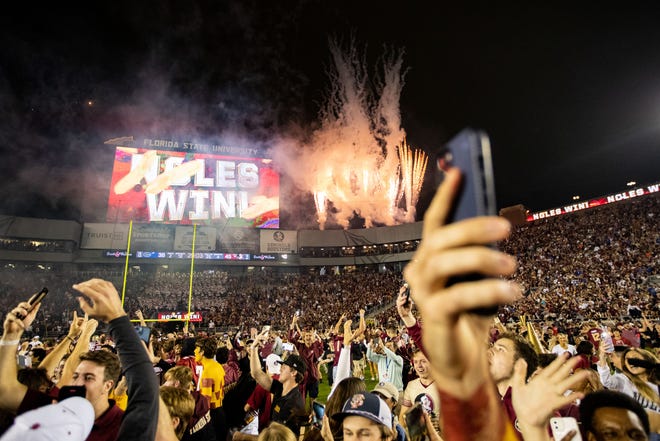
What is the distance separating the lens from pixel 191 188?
41719 mm

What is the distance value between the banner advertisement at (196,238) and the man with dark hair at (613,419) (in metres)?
41.7

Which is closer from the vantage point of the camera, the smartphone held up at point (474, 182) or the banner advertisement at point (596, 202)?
the smartphone held up at point (474, 182)

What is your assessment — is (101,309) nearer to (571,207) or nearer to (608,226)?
(608,226)

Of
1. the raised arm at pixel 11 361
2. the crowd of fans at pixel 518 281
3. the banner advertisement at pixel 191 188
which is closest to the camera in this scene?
the raised arm at pixel 11 361

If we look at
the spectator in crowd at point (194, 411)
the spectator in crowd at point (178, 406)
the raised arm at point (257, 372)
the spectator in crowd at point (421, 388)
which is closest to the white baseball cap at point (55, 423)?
the spectator in crowd at point (178, 406)

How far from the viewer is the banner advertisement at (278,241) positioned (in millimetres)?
45062

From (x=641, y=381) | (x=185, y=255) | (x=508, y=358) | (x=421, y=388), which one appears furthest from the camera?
(x=185, y=255)

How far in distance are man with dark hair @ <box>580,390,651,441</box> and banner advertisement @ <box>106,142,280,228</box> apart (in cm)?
4141

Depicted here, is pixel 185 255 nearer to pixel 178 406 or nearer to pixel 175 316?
pixel 175 316

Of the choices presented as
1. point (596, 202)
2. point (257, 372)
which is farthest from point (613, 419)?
point (596, 202)

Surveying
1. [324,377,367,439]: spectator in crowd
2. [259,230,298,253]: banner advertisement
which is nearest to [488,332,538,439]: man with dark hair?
[324,377,367,439]: spectator in crowd

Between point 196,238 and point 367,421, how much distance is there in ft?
136

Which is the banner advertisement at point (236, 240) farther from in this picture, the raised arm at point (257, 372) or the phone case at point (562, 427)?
the phone case at point (562, 427)

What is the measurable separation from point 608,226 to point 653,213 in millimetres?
3462
